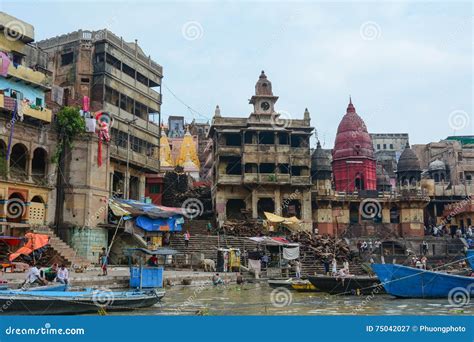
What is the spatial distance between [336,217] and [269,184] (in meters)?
9.08

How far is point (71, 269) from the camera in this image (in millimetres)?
27297

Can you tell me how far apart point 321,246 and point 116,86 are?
69.4ft

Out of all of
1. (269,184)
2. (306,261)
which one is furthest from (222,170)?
(306,261)

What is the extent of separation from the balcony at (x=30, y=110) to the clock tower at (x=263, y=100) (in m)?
22.4

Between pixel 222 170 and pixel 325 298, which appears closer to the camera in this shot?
pixel 325 298

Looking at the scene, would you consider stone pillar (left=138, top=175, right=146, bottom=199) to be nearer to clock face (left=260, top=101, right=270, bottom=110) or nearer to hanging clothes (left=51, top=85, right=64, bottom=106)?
hanging clothes (left=51, top=85, right=64, bottom=106)

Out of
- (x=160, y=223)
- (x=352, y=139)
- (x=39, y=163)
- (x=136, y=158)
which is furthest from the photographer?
(x=352, y=139)

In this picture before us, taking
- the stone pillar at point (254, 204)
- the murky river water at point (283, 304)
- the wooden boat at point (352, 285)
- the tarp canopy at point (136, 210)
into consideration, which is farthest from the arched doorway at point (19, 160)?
the stone pillar at point (254, 204)

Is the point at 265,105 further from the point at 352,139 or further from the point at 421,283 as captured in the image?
the point at 421,283

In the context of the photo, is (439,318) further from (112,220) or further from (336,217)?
(336,217)

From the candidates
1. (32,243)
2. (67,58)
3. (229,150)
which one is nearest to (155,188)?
(229,150)

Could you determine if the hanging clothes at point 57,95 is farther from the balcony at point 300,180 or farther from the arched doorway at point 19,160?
the balcony at point 300,180

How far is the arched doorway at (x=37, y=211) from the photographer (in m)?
30.3

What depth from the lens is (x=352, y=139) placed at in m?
60.3
